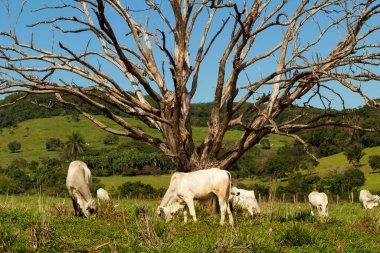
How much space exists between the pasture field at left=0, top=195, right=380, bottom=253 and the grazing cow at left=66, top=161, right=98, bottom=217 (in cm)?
31

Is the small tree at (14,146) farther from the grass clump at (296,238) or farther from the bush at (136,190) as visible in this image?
the grass clump at (296,238)

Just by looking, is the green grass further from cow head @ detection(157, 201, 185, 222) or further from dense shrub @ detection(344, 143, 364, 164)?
cow head @ detection(157, 201, 185, 222)

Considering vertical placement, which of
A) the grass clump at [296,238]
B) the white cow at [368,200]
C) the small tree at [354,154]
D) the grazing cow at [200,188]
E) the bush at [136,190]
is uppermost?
the grazing cow at [200,188]

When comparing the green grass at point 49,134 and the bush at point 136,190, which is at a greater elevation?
the green grass at point 49,134

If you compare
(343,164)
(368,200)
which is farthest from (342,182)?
(368,200)

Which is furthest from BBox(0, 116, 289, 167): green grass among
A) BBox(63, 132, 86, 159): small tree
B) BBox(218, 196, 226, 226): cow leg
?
BBox(218, 196, 226, 226): cow leg

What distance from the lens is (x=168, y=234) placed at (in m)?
10.5

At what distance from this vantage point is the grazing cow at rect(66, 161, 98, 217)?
1518 centimetres

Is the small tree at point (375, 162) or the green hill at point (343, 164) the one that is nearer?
the green hill at point (343, 164)

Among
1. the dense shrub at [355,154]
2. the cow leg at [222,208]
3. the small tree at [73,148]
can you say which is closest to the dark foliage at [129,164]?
the small tree at [73,148]

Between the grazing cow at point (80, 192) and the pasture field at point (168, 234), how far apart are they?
0.31m

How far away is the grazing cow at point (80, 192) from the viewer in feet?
49.8

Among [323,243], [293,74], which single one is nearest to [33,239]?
[323,243]

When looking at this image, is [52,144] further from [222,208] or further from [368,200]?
[222,208]
